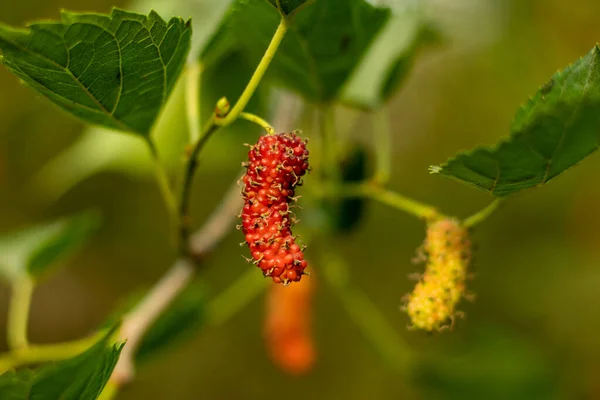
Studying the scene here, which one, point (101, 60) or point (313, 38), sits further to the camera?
point (313, 38)

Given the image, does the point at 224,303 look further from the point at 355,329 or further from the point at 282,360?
the point at 355,329

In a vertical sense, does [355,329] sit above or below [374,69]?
below

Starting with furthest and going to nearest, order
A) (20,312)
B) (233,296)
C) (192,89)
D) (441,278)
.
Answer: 1. (233,296)
2. (20,312)
3. (192,89)
4. (441,278)

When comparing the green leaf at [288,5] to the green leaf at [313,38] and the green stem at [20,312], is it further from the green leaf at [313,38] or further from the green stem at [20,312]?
the green stem at [20,312]

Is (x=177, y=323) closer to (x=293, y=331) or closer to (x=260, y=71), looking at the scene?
(x=293, y=331)

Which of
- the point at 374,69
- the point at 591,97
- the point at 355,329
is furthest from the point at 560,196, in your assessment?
the point at 591,97

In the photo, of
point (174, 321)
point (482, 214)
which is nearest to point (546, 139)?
point (482, 214)
